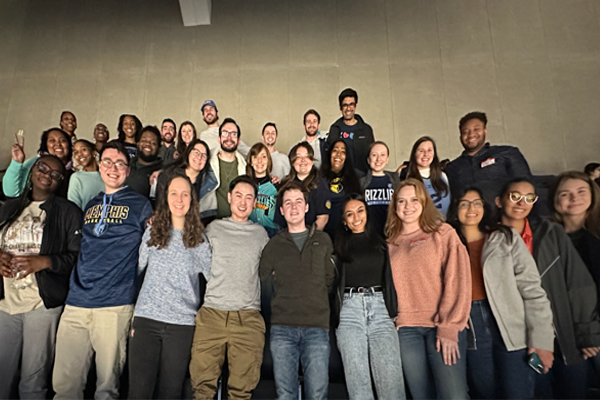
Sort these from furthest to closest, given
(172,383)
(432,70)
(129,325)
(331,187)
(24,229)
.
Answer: (432,70), (331,187), (24,229), (129,325), (172,383)

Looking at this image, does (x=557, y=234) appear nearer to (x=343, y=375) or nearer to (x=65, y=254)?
(x=343, y=375)

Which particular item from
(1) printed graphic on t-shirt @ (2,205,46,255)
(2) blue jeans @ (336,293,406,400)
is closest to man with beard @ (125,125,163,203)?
(1) printed graphic on t-shirt @ (2,205,46,255)

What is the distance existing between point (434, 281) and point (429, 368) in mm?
519

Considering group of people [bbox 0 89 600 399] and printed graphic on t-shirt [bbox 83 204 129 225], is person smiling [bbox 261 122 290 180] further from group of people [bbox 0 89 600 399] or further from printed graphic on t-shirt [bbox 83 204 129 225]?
printed graphic on t-shirt [bbox 83 204 129 225]

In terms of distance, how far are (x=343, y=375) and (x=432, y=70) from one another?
6275 mm

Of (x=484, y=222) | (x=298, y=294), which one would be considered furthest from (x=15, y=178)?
(x=484, y=222)

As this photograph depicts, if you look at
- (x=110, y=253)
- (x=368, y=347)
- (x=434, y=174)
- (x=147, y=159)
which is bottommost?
(x=368, y=347)

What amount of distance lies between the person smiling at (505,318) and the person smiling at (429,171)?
91 cm

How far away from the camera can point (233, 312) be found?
263cm

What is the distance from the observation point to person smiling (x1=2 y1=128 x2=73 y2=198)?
345cm

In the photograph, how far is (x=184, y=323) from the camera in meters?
2.59

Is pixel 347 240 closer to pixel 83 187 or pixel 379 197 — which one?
pixel 379 197

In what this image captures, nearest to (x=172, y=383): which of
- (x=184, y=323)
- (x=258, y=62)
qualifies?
(x=184, y=323)

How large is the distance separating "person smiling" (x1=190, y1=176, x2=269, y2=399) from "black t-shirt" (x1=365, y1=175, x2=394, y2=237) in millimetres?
1043
